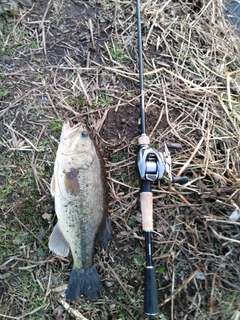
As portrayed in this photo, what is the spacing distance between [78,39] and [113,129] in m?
0.93

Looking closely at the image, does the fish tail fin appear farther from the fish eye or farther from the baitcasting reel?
the fish eye

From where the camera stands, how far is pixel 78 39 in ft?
10.6

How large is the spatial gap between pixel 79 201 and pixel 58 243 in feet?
1.49

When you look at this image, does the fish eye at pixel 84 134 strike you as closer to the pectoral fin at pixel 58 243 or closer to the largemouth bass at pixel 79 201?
the largemouth bass at pixel 79 201

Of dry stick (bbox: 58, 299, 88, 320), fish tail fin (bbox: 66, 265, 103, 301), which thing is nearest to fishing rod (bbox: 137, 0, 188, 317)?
fish tail fin (bbox: 66, 265, 103, 301)

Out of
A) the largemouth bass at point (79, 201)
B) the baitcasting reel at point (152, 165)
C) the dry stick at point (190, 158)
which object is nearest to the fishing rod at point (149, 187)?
the baitcasting reel at point (152, 165)

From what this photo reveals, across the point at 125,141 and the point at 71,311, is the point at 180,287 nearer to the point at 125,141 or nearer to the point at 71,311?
the point at 71,311

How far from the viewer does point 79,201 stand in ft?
8.77

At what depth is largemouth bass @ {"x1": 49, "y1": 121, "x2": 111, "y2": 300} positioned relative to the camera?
105 inches

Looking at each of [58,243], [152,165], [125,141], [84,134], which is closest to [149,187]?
[152,165]

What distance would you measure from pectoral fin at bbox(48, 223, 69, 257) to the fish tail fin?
0.19m

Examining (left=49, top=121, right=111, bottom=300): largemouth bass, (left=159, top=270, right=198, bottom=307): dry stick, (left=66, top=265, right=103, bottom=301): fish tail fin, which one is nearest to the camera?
(left=49, top=121, right=111, bottom=300): largemouth bass

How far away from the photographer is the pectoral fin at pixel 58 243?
2840mm

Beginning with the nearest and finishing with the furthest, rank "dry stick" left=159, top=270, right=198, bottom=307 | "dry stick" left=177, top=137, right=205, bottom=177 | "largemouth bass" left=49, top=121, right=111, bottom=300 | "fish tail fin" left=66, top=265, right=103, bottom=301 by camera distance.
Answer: "largemouth bass" left=49, top=121, right=111, bottom=300 < "fish tail fin" left=66, top=265, right=103, bottom=301 < "dry stick" left=159, top=270, right=198, bottom=307 < "dry stick" left=177, top=137, right=205, bottom=177
